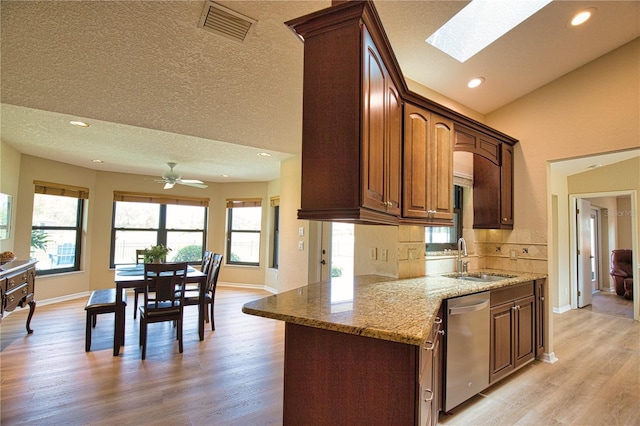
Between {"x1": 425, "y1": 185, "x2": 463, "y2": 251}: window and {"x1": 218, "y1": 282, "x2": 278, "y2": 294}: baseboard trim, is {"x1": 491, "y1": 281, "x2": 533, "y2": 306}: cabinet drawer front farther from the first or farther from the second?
{"x1": 218, "y1": 282, "x2": 278, "y2": 294}: baseboard trim

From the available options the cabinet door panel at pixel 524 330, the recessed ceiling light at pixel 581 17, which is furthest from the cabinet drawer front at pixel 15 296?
the recessed ceiling light at pixel 581 17

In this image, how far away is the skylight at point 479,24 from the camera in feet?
7.82

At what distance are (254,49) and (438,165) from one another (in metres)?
1.73

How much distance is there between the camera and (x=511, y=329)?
2762mm

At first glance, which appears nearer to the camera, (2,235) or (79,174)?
(2,235)

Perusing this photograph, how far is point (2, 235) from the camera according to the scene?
438 cm

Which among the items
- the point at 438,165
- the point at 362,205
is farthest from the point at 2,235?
the point at 438,165

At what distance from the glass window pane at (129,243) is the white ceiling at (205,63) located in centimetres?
303

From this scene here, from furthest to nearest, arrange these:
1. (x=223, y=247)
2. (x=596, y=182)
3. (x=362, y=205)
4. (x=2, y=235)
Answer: (x=223, y=247) < (x=596, y=182) < (x=2, y=235) < (x=362, y=205)

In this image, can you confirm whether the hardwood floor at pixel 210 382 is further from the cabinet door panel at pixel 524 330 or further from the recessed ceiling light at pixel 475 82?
the recessed ceiling light at pixel 475 82

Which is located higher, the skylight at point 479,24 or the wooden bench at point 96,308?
the skylight at point 479,24

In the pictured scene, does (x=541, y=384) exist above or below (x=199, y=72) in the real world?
below

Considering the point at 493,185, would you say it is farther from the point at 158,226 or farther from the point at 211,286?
the point at 158,226

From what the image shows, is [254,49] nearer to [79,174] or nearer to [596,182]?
[79,174]
